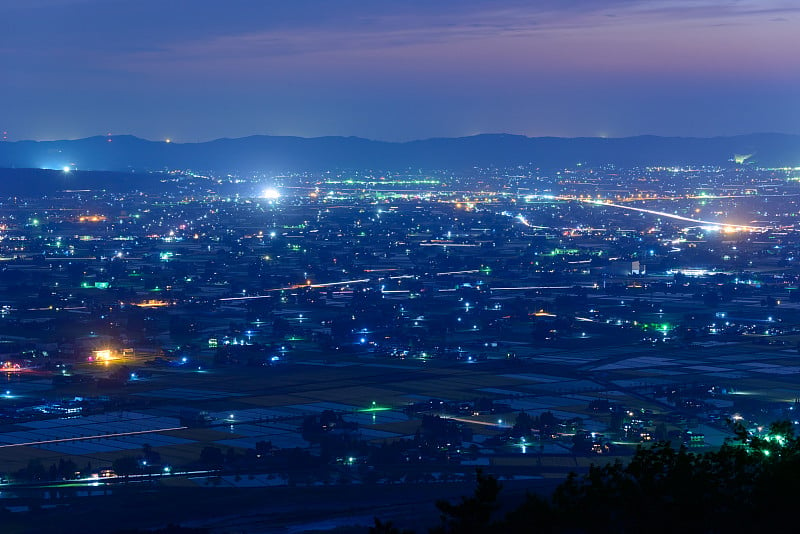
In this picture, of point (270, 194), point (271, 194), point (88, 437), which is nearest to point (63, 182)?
point (270, 194)

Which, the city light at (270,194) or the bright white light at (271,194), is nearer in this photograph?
the city light at (270,194)

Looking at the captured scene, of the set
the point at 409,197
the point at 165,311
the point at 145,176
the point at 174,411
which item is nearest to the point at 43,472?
the point at 174,411

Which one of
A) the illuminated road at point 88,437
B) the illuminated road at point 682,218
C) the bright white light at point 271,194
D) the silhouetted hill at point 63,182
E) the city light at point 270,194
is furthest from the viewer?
the bright white light at point 271,194

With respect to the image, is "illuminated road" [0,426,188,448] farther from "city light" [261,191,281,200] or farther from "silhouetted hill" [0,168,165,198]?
"city light" [261,191,281,200]

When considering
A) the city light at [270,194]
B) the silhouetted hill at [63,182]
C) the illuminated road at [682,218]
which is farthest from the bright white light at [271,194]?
the illuminated road at [682,218]

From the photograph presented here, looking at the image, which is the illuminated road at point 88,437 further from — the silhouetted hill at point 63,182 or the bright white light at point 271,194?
the bright white light at point 271,194

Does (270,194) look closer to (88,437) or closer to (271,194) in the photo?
(271,194)

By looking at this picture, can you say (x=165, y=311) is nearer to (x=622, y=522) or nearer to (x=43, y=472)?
(x=43, y=472)

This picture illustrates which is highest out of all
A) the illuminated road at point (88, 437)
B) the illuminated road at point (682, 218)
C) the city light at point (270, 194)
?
the illuminated road at point (88, 437)
